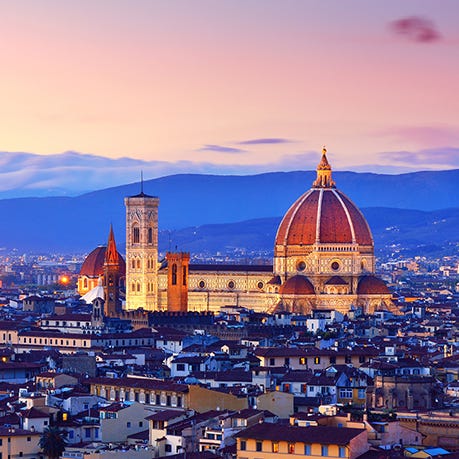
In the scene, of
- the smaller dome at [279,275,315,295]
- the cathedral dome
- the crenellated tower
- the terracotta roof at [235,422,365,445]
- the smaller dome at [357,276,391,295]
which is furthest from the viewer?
the cathedral dome

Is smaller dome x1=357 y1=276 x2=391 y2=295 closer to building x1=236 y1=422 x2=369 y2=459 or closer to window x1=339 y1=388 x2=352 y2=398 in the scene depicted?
window x1=339 y1=388 x2=352 y2=398

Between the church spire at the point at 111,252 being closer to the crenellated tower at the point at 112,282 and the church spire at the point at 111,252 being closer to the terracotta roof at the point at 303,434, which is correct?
the crenellated tower at the point at 112,282

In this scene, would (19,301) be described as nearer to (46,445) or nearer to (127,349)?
(127,349)

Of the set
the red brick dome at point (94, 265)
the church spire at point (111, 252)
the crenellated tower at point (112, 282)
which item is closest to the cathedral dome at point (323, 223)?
the crenellated tower at point (112, 282)

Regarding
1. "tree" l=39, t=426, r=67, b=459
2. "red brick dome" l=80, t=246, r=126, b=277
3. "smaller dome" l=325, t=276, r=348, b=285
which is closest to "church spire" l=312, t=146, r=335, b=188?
"smaller dome" l=325, t=276, r=348, b=285

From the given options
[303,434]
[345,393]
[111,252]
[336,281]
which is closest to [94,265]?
[111,252]

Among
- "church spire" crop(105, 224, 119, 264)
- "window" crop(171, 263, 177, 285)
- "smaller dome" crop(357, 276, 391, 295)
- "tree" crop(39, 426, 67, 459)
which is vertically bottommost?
"tree" crop(39, 426, 67, 459)
